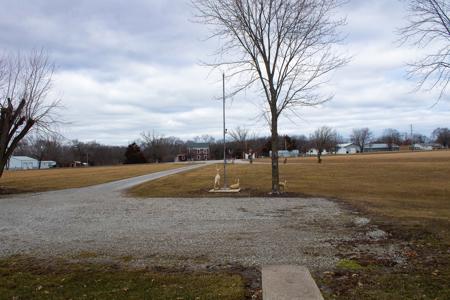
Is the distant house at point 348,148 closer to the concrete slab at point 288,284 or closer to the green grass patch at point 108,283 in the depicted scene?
the concrete slab at point 288,284

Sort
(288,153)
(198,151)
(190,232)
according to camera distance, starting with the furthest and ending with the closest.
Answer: (198,151) → (288,153) → (190,232)

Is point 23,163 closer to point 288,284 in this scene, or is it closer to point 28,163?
point 28,163

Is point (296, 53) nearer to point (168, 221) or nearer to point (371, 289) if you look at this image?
point (168, 221)

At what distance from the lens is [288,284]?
554 centimetres

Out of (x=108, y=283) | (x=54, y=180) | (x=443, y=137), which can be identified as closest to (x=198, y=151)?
(x=443, y=137)

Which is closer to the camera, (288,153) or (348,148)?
(288,153)

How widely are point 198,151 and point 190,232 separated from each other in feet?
477

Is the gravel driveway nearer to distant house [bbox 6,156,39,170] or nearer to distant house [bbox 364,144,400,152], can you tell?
distant house [bbox 6,156,39,170]

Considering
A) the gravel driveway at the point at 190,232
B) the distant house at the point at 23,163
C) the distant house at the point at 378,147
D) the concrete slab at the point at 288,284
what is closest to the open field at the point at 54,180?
the gravel driveway at the point at 190,232

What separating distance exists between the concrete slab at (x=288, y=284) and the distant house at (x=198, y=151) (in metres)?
140

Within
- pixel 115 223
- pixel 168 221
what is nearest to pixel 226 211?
pixel 168 221

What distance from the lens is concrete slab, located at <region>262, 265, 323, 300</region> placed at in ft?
16.6

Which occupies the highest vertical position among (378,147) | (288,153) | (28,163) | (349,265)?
(378,147)

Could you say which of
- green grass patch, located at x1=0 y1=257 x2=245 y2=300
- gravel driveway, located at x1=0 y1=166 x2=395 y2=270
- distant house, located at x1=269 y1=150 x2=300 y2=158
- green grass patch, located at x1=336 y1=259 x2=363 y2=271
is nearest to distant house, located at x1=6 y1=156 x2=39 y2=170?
distant house, located at x1=269 y1=150 x2=300 y2=158
